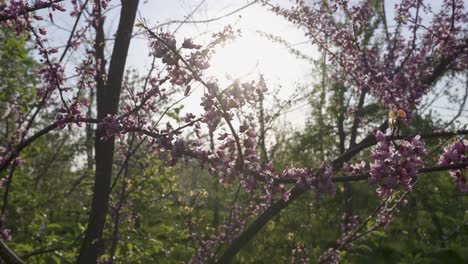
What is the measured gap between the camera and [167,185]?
6535mm

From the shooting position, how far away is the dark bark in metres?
3.80

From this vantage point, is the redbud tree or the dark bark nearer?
the redbud tree

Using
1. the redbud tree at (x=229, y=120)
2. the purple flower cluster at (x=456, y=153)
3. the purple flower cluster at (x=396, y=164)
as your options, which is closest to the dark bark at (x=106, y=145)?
the redbud tree at (x=229, y=120)

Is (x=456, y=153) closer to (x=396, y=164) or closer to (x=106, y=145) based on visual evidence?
(x=396, y=164)

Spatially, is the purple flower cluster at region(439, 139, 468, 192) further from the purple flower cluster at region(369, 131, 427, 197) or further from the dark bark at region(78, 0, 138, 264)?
the dark bark at region(78, 0, 138, 264)

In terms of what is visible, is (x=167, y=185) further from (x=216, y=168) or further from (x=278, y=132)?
(x=278, y=132)

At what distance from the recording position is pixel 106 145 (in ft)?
12.8

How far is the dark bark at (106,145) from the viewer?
380 cm

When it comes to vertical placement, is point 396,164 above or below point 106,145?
below

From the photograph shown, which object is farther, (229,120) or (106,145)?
(106,145)

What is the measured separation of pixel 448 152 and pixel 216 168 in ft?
4.52

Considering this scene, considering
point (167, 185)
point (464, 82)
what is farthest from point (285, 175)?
point (464, 82)

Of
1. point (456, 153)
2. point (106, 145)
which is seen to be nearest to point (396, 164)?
point (456, 153)

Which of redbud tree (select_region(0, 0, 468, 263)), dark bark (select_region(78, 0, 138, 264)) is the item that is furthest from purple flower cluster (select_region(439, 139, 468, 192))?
dark bark (select_region(78, 0, 138, 264))
